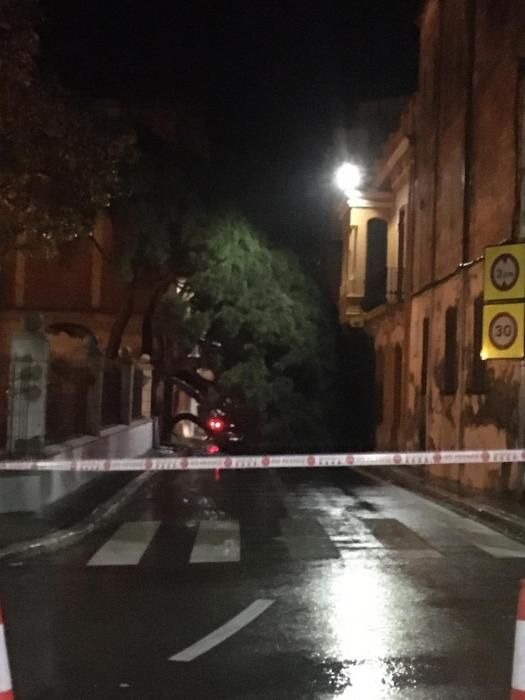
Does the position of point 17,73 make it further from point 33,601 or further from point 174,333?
Answer: point 174,333

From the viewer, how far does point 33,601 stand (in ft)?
30.6

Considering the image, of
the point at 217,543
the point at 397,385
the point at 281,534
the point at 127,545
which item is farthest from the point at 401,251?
the point at 127,545

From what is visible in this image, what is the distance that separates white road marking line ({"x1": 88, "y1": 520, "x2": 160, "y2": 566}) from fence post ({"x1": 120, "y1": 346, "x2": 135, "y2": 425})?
1275 centimetres

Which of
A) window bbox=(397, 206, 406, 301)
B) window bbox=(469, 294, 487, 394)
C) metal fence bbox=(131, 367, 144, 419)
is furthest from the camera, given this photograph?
metal fence bbox=(131, 367, 144, 419)

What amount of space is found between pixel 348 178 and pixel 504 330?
16.3 meters

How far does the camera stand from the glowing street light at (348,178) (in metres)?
32.7

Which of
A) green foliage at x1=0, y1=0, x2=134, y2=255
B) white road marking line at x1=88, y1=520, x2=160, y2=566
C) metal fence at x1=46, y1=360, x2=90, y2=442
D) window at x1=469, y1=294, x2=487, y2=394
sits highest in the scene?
green foliage at x1=0, y1=0, x2=134, y2=255

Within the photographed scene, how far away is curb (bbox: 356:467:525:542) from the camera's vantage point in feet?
47.8

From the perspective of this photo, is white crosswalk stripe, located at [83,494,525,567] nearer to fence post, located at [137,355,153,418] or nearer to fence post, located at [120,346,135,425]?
fence post, located at [120,346,135,425]

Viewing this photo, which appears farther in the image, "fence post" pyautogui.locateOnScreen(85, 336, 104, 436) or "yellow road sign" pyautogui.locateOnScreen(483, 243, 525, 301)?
"fence post" pyautogui.locateOnScreen(85, 336, 104, 436)

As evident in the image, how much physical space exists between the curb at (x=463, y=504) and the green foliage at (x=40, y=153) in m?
7.50

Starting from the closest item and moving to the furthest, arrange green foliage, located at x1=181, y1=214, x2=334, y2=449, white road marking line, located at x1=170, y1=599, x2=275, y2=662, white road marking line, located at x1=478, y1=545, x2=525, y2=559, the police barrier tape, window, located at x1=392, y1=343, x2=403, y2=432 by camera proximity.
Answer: white road marking line, located at x1=170, y1=599, x2=275, y2=662 → white road marking line, located at x1=478, y1=545, x2=525, y2=559 → the police barrier tape → green foliage, located at x1=181, y1=214, x2=334, y2=449 → window, located at x1=392, y1=343, x2=403, y2=432

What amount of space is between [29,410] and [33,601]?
7.60 metres

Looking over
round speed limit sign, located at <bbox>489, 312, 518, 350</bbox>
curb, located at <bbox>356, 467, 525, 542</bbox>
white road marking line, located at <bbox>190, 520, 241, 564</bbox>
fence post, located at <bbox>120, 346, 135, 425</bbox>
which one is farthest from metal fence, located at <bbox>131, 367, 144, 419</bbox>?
white road marking line, located at <bbox>190, 520, 241, 564</bbox>
